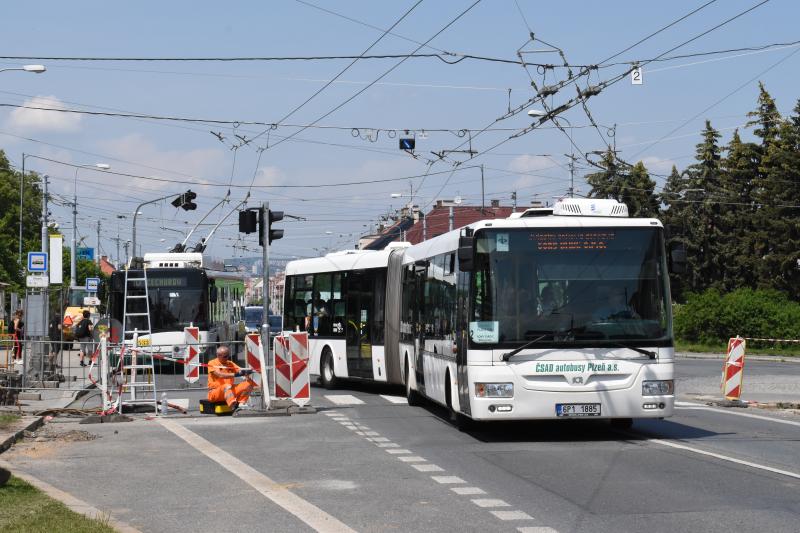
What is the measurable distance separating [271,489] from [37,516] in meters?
2.65

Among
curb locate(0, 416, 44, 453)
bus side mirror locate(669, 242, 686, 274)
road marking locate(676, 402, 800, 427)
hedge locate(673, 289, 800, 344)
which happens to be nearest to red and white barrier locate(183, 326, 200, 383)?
curb locate(0, 416, 44, 453)

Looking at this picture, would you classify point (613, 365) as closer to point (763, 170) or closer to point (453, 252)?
point (453, 252)

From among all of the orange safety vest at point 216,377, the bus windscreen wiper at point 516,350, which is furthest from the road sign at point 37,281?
the bus windscreen wiper at point 516,350

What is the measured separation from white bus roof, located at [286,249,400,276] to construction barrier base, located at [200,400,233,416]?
5.30 m

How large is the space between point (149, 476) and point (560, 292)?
5.56 meters

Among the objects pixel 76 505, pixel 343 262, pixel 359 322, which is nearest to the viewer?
pixel 76 505

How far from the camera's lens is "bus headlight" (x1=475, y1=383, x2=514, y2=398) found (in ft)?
49.1

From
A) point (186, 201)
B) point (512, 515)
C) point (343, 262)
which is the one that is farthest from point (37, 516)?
point (186, 201)

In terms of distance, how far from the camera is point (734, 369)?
2273 cm

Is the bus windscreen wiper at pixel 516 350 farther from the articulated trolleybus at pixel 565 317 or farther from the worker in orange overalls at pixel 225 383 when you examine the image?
the worker in orange overalls at pixel 225 383

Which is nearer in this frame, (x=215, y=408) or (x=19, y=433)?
(x=19, y=433)

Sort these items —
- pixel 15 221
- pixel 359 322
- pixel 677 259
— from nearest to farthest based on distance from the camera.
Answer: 1. pixel 677 259
2. pixel 359 322
3. pixel 15 221

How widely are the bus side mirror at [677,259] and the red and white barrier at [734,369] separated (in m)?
7.58

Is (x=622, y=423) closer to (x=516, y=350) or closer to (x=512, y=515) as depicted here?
(x=516, y=350)
